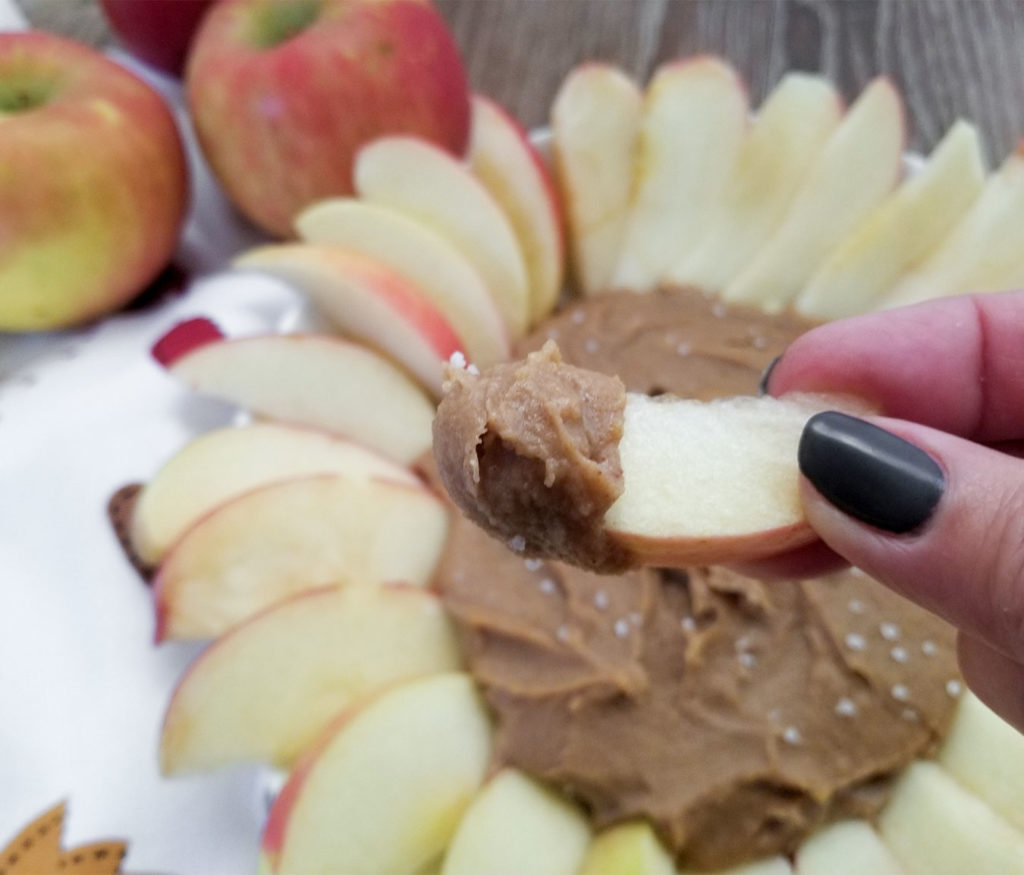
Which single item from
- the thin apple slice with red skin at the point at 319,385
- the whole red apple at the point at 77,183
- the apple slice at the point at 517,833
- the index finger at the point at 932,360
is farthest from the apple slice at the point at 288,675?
the whole red apple at the point at 77,183

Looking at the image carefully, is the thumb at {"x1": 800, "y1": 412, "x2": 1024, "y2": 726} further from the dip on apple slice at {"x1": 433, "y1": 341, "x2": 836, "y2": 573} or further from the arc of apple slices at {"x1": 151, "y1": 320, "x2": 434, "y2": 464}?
the arc of apple slices at {"x1": 151, "y1": 320, "x2": 434, "y2": 464}

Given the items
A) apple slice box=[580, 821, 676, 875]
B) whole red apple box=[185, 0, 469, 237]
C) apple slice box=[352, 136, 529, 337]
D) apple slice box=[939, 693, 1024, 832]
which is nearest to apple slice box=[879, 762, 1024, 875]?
apple slice box=[939, 693, 1024, 832]

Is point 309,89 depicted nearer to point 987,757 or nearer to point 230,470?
point 230,470

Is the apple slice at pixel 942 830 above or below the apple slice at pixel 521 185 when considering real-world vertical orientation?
below

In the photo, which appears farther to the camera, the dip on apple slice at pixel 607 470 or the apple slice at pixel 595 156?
the apple slice at pixel 595 156

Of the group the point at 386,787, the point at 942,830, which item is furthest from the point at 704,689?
the point at 386,787

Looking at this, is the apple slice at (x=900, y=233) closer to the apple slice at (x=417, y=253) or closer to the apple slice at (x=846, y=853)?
the apple slice at (x=417, y=253)
